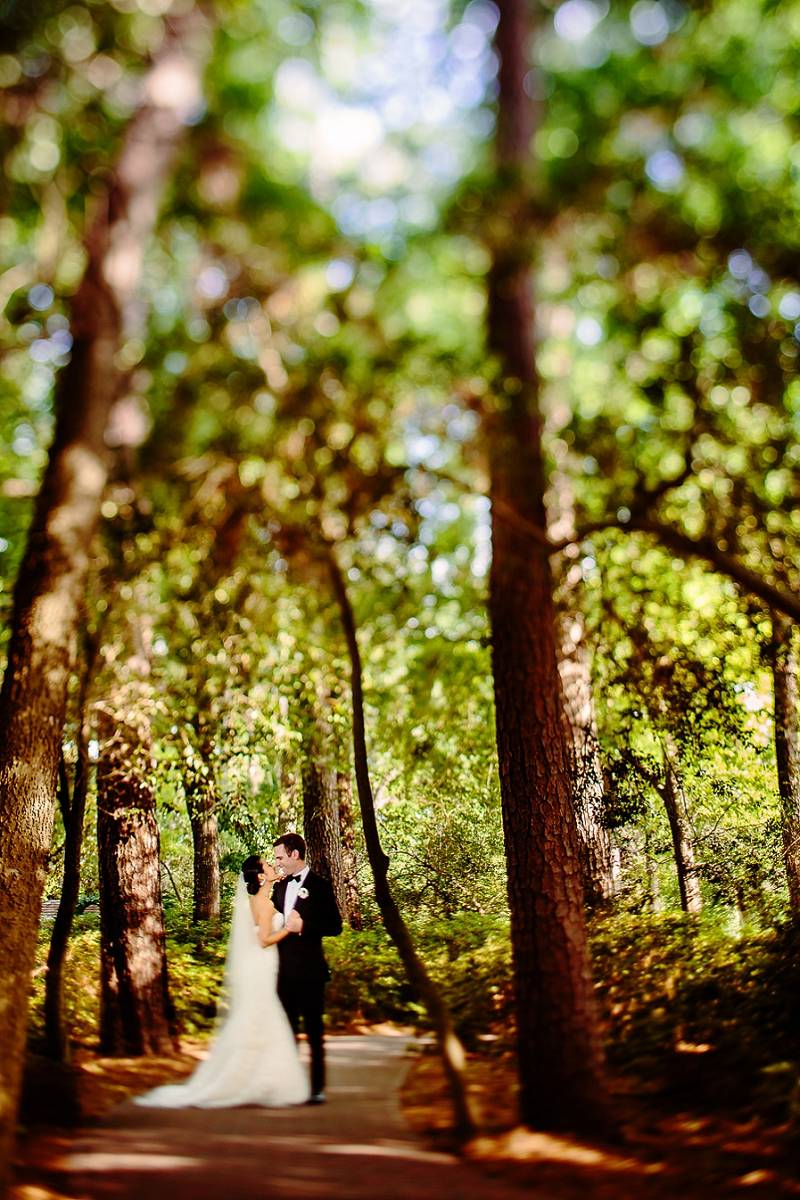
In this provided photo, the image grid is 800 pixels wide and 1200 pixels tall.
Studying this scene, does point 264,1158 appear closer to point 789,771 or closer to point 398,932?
point 398,932

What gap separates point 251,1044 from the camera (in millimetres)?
7441

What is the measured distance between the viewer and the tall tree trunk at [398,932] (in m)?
5.90

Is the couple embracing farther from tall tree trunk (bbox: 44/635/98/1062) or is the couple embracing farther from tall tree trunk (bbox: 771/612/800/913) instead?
tall tree trunk (bbox: 771/612/800/913)

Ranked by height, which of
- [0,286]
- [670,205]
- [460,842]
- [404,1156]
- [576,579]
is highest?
[670,205]

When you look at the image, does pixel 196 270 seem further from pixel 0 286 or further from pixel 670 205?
pixel 670 205

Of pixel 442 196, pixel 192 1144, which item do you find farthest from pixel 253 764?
pixel 442 196

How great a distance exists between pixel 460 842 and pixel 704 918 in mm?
12267

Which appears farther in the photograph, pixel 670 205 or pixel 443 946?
pixel 443 946

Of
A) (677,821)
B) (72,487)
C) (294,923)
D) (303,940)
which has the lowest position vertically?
(303,940)

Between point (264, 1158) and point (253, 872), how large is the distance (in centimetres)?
361

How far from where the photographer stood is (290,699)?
1166 centimetres

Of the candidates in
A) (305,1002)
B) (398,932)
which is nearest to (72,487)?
(398,932)

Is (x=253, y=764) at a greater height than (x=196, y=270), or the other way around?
(x=196, y=270)

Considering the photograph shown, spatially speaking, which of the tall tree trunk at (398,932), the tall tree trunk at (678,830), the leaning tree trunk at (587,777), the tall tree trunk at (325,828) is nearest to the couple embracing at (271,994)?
the tall tree trunk at (398,932)
